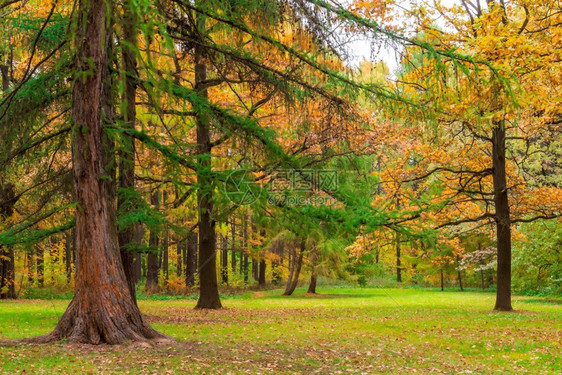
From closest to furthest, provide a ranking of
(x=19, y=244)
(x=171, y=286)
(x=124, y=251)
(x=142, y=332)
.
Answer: (x=142, y=332), (x=19, y=244), (x=124, y=251), (x=171, y=286)

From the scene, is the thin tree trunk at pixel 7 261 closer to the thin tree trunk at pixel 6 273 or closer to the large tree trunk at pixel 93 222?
the thin tree trunk at pixel 6 273

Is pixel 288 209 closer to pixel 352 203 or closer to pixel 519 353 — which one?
pixel 352 203

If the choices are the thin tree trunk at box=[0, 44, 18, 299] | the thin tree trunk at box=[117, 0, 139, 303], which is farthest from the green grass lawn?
the thin tree trunk at box=[0, 44, 18, 299]

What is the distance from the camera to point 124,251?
33.8 feet

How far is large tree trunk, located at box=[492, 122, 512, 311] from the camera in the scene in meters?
14.3

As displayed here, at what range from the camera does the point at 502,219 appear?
46.2 feet

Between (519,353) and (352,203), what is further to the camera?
(519,353)

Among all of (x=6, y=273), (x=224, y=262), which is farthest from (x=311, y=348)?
(x=224, y=262)

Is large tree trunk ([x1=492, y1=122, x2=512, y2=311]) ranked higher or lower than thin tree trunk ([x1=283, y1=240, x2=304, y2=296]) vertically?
higher

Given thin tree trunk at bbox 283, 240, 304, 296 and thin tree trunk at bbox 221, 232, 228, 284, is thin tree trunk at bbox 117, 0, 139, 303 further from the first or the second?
thin tree trunk at bbox 221, 232, 228, 284

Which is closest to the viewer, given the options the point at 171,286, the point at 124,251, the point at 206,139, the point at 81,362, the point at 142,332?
the point at 81,362

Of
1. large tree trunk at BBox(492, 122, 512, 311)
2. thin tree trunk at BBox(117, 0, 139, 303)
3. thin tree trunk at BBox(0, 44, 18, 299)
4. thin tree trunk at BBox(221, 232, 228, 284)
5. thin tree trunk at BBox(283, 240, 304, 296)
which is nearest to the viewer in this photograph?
thin tree trunk at BBox(117, 0, 139, 303)

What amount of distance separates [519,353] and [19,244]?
8669 millimetres

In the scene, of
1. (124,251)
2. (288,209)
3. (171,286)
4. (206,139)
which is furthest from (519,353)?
(171,286)
